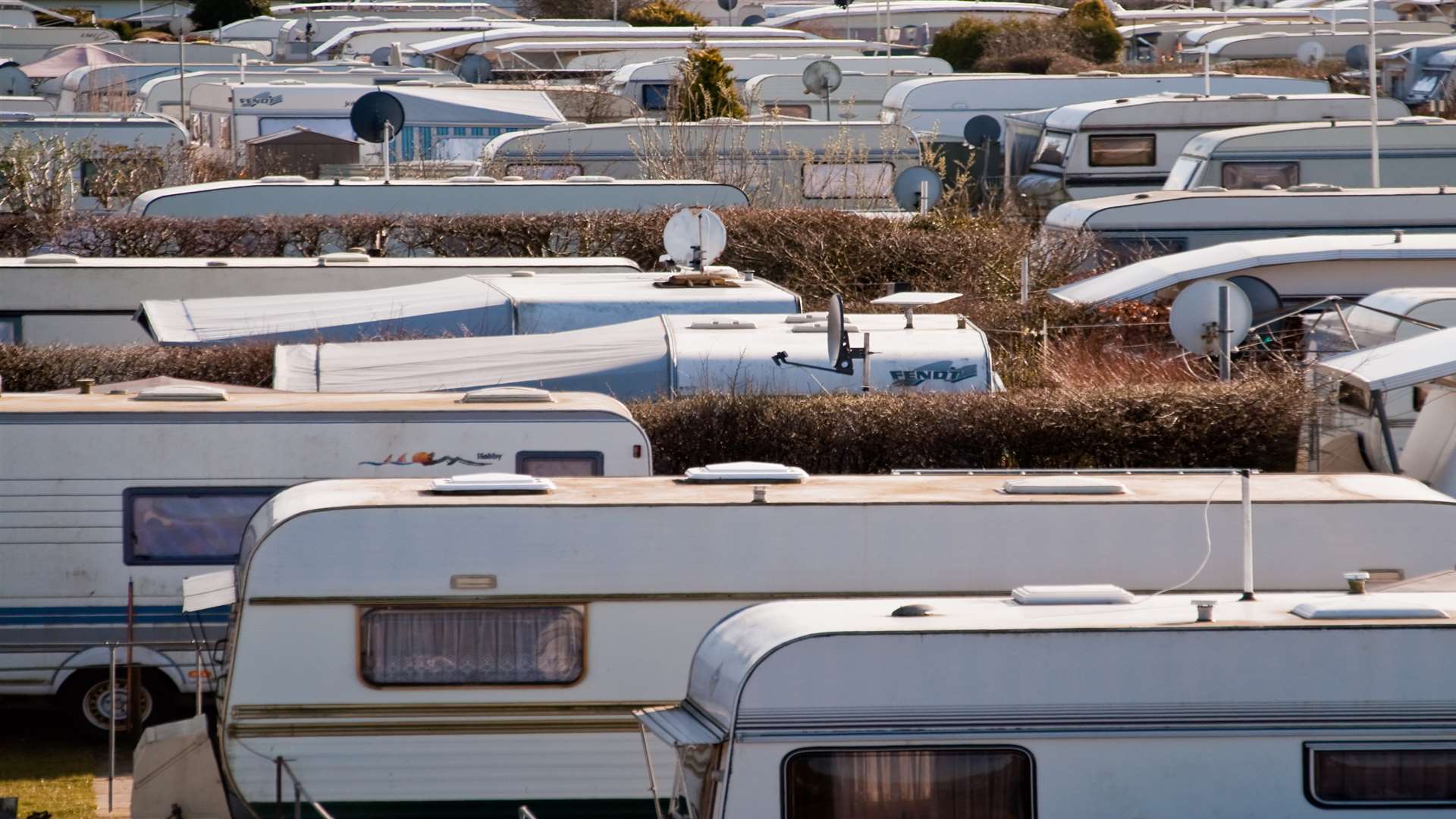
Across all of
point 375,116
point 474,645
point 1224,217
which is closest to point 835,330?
point 474,645

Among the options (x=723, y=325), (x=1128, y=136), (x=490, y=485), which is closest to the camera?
(x=490, y=485)

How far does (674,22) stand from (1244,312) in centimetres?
Result: 3840

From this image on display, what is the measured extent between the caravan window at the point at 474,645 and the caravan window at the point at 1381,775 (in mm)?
2974

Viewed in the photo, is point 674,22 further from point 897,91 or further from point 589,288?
point 589,288

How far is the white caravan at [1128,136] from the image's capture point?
22.5 meters

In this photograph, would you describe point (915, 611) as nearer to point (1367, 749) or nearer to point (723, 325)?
point (1367, 749)

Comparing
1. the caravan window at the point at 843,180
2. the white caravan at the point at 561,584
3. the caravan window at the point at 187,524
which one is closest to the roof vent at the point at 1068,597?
the white caravan at the point at 561,584

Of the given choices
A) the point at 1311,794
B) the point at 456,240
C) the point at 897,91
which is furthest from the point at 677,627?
the point at 897,91

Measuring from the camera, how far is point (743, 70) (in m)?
31.3

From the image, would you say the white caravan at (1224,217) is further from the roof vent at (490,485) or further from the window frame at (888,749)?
the window frame at (888,749)

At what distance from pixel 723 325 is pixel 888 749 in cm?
644

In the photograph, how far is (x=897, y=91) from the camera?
27.5 m

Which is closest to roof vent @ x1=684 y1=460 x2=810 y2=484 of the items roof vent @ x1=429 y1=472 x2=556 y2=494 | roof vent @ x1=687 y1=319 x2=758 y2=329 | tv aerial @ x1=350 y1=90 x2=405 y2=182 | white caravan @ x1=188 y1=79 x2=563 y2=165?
roof vent @ x1=429 y1=472 x2=556 y2=494

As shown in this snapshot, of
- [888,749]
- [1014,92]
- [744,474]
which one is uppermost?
[1014,92]
